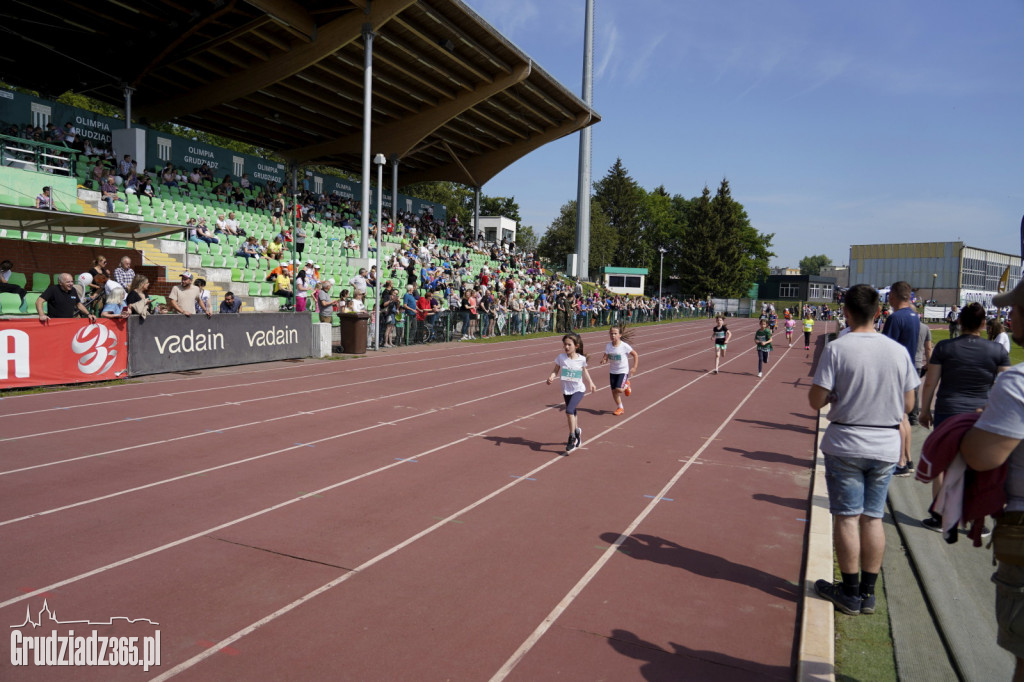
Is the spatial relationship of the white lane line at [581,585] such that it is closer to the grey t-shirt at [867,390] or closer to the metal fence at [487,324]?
the grey t-shirt at [867,390]

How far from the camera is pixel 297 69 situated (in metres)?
28.2

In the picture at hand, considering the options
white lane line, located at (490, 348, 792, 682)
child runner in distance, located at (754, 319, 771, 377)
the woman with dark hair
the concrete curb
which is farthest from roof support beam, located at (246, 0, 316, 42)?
the concrete curb

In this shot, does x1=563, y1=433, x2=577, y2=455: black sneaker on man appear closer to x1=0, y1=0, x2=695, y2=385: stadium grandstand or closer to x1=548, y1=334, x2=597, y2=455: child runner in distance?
x1=548, y1=334, x2=597, y2=455: child runner in distance

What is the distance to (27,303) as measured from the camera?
1658 centimetres

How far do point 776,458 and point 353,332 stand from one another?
14519 millimetres

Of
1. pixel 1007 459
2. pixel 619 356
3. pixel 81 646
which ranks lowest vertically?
pixel 81 646

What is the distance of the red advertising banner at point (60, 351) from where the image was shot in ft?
40.2

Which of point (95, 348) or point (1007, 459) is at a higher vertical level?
point (1007, 459)

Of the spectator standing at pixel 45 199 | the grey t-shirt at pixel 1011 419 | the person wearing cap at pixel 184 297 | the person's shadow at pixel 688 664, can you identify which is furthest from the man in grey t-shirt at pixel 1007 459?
the spectator standing at pixel 45 199

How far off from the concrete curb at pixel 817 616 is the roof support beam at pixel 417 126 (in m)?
31.6

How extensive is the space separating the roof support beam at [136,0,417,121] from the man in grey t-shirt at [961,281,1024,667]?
87.2 feet

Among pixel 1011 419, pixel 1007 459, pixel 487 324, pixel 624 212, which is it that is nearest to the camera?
pixel 1011 419

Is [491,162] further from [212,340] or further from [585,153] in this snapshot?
[212,340]

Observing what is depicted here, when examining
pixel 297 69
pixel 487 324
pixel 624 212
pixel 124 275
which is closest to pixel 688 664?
pixel 124 275
